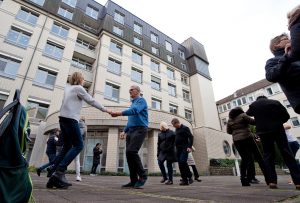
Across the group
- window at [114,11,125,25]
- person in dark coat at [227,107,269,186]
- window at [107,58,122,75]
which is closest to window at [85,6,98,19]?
window at [114,11,125,25]

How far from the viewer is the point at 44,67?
18672 millimetres

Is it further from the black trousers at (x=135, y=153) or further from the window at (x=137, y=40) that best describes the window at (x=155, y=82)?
the black trousers at (x=135, y=153)

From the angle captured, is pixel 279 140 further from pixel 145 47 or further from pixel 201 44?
pixel 201 44

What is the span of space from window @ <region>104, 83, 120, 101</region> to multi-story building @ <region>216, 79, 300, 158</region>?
85.6 ft

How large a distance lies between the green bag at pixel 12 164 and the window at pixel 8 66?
18516 millimetres

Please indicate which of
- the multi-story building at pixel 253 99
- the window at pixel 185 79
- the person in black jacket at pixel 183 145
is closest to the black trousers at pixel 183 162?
the person in black jacket at pixel 183 145

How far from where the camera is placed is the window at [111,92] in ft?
67.6

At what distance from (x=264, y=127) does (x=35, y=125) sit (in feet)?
56.2

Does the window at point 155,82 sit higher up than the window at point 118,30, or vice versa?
the window at point 118,30

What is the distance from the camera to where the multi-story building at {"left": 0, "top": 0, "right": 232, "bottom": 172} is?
15703 mm

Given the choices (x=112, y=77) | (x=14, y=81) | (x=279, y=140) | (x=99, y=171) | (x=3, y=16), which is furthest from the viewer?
(x=112, y=77)

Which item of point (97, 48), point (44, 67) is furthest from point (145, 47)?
point (44, 67)

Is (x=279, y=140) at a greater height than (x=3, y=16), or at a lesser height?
lesser

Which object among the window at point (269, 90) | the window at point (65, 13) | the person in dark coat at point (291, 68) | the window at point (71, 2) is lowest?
the person in dark coat at point (291, 68)
